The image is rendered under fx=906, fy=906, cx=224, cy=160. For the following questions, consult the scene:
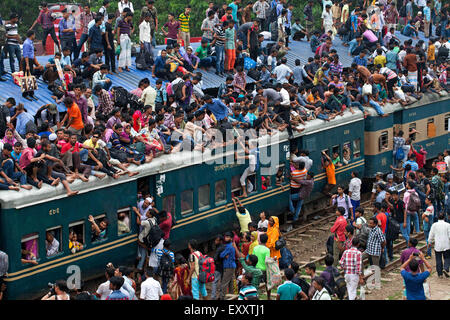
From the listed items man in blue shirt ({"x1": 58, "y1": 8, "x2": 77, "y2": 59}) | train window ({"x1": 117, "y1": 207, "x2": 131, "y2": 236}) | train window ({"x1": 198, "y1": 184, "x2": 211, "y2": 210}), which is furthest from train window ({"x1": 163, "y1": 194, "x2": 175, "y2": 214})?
man in blue shirt ({"x1": 58, "y1": 8, "x2": 77, "y2": 59})

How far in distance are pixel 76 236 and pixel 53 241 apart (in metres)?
0.68

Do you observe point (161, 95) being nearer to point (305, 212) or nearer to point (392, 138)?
point (305, 212)

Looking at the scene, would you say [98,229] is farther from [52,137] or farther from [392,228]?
[392,228]

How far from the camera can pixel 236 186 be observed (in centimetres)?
2238

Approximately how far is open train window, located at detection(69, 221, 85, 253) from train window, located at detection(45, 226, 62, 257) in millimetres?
266

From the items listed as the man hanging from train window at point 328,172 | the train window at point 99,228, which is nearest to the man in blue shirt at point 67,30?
the man hanging from train window at point 328,172

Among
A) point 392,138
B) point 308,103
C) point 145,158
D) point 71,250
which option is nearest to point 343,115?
point 308,103

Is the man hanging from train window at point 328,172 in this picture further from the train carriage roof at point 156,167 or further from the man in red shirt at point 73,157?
the man in red shirt at point 73,157

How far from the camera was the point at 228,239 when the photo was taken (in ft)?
58.6

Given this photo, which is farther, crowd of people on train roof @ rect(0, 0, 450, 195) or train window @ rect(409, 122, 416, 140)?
train window @ rect(409, 122, 416, 140)

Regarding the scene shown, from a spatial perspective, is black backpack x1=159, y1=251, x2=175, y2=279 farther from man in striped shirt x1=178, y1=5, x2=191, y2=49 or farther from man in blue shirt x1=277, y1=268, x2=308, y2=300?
man in striped shirt x1=178, y1=5, x2=191, y2=49

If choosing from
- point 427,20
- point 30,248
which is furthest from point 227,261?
point 427,20

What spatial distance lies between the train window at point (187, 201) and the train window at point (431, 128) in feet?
40.0

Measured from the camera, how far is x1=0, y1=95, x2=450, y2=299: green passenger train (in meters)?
16.9
